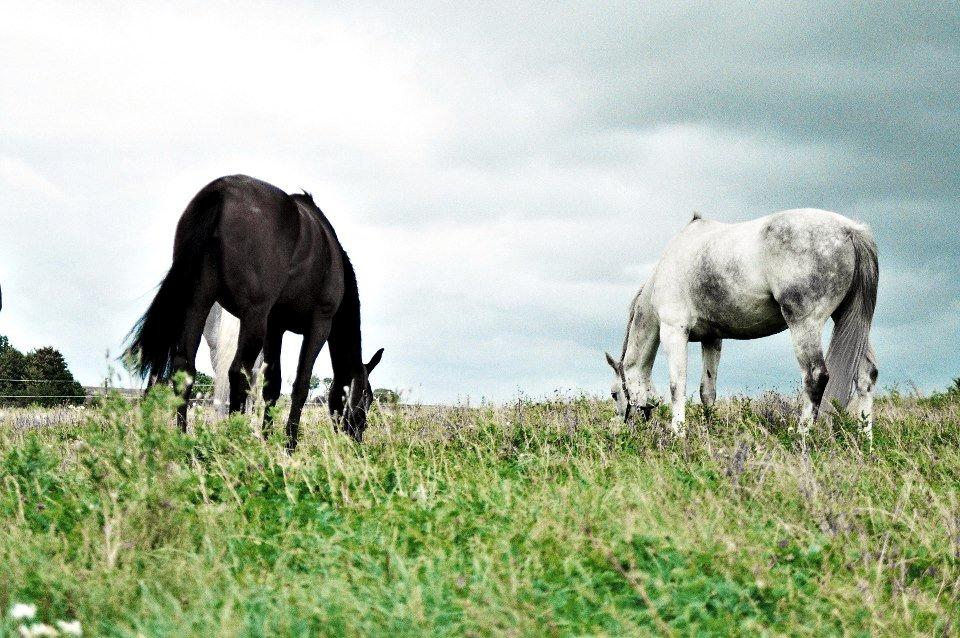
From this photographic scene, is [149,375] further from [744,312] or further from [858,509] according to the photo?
[744,312]

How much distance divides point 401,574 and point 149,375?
423 cm

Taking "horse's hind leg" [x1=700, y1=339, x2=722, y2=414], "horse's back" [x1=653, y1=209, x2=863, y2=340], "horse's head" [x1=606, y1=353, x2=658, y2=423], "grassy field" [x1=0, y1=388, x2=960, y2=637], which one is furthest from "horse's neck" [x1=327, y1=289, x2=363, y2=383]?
"horse's hind leg" [x1=700, y1=339, x2=722, y2=414]

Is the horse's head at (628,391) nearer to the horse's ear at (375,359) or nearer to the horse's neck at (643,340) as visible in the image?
the horse's neck at (643,340)

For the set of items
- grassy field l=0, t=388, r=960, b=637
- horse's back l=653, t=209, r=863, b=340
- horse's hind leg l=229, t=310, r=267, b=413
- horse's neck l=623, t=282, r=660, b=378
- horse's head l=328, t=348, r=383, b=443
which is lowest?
grassy field l=0, t=388, r=960, b=637

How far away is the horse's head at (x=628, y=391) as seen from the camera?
1027 centimetres

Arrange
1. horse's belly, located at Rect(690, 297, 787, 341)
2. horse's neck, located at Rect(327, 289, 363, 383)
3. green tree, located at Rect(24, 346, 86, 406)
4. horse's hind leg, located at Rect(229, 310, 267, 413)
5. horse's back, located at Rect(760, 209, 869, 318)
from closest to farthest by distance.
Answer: horse's hind leg, located at Rect(229, 310, 267, 413)
horse's back, located at Rect(760, 209, 869, 318)
horse's neck, located at Rect(327, 289, 363, 383)
horse's belly, located at Rect(690, 297, 787, 341)
green tree, located at Rect(24, 346, 86, 406)

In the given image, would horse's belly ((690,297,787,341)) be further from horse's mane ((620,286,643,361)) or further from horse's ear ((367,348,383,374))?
horse's ear ((367,348,383,374))

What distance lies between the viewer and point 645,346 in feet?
36.0

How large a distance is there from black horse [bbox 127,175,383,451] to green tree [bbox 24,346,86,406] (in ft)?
81.2

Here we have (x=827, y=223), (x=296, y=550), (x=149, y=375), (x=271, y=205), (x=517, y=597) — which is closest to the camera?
(x=517, y=597)

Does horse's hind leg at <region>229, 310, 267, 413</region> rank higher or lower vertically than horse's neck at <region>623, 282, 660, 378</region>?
lower

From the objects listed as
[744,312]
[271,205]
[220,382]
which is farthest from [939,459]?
[220,382]

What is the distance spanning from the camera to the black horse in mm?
6957

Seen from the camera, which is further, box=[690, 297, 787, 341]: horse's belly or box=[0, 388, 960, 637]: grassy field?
box=[690, 297, 787, 341]: horse's belly
